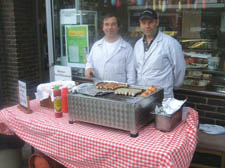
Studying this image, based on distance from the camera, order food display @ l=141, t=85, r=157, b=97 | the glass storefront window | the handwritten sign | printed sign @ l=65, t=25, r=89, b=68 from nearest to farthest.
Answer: food display @ l=141, t=85, r=157, b=97 < the handwritten sign < the glass storefront window < printed sign @ l=65, t=25, r=89, b=68

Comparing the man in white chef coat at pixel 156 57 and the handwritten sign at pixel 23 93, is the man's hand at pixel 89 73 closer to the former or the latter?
the man in white chef coat at pixel 156 57

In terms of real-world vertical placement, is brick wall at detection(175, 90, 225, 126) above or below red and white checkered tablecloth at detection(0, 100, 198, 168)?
below

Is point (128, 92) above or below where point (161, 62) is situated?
below

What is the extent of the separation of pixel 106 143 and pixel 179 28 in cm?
351

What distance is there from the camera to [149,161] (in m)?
1.83

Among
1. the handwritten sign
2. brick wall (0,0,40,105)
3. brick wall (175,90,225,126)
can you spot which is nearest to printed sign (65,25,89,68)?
brick wall (0,0,40,105)

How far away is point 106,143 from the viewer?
6.56ft

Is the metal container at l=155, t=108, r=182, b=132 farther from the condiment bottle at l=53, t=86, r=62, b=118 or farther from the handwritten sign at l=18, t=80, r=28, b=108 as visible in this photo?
the handwritten sign at l=18, t=80, r=28, b=108

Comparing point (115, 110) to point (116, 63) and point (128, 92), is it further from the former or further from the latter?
point (116, 63)

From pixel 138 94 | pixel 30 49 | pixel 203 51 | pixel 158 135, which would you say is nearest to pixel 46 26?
pixel 30 49

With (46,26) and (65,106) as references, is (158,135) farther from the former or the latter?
(46,26)

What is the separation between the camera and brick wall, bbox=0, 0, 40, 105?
4.86 meters

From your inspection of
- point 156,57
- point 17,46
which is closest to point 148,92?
point 156,57

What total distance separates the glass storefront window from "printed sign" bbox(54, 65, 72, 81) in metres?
1.55
